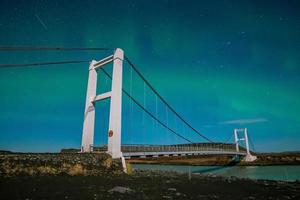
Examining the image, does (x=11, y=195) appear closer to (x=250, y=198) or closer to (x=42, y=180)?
(x=42, y=180)

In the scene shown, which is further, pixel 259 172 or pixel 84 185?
pixel 259 172

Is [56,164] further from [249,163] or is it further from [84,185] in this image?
[249,163]

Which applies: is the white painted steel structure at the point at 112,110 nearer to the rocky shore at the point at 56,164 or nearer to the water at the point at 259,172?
the rocky shore at the point at 56,164

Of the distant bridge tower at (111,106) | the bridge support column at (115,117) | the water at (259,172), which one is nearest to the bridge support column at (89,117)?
the distant bridge tower at (111,106)

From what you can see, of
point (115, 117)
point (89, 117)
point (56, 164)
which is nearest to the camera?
point (56, 164)

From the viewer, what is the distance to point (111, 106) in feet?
51.2

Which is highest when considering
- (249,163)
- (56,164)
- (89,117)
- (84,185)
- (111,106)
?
(111,106)

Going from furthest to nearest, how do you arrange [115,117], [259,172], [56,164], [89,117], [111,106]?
1. [259,172]
2. [89,117]
3. [111,106]
4. [115,117]
5. [56,164]

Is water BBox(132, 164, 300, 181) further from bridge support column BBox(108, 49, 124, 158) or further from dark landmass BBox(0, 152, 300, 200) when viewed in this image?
bridge support column BBox(108, 49, 124, 158)

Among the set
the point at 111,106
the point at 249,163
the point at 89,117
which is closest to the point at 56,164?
the point at 111,106

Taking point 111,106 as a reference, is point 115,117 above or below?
below

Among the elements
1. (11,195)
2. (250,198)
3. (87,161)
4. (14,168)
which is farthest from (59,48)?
(250,198)

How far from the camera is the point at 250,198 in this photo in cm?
809

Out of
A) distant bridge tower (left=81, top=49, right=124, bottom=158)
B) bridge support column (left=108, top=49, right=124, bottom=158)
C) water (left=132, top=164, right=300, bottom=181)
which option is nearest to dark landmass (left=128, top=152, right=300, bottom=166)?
water (left=132, top=164, right=300, bottom=181)
